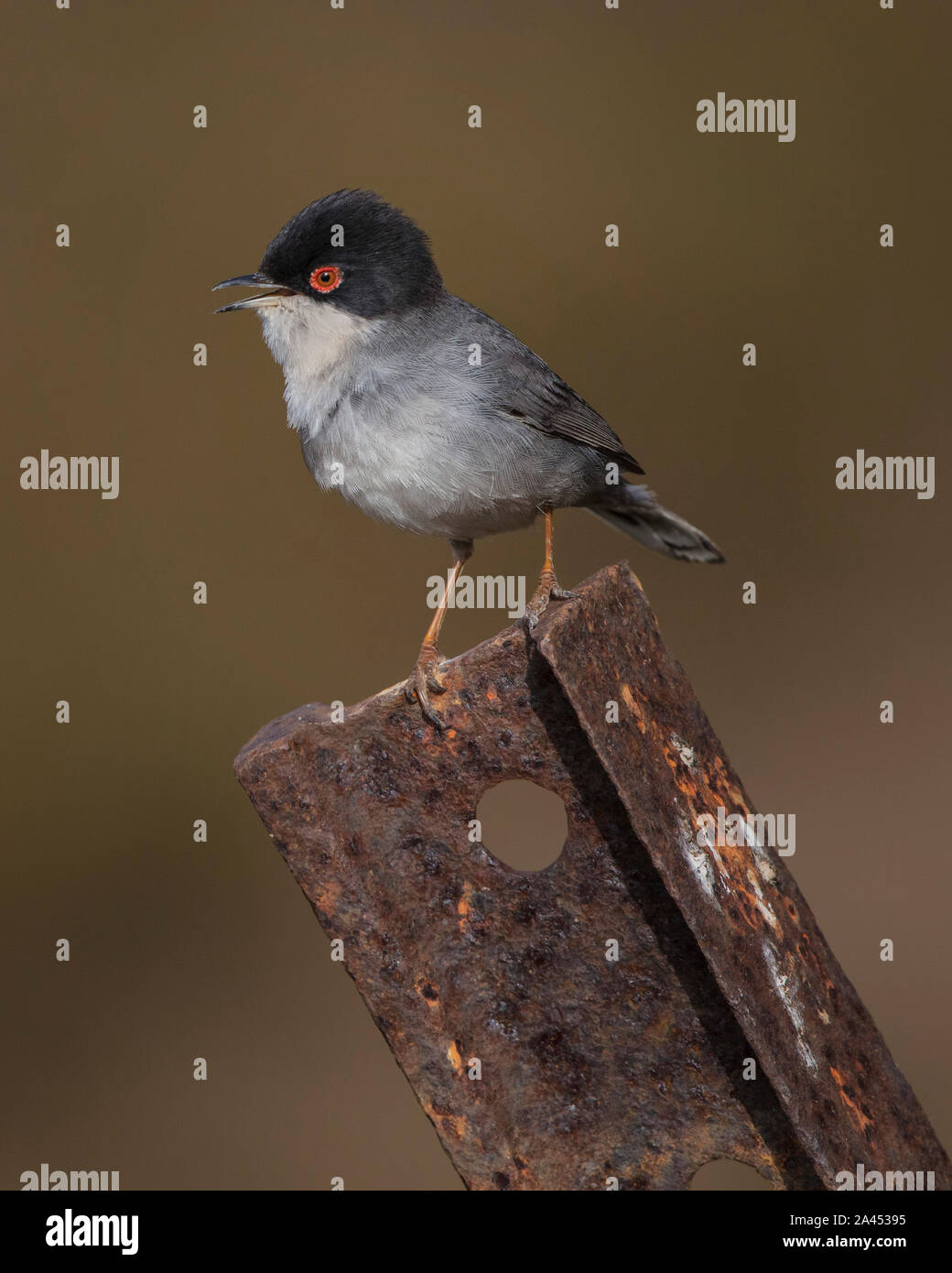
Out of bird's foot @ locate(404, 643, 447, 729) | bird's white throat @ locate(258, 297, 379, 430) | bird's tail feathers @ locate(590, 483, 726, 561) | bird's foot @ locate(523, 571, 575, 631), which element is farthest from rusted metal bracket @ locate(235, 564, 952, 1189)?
bird's tail feathers @ locate(590, 483, 726, 561)

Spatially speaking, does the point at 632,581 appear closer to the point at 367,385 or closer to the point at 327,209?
the point at 367,385

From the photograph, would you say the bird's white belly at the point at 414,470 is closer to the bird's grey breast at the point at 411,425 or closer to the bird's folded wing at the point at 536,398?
→ the bird's grey breast at the point at 411,425

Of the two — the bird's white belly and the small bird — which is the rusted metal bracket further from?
the bird's white belly

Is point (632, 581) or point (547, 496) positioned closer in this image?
point (632, 581)

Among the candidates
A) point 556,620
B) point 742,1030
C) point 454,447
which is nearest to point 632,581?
point 556,620

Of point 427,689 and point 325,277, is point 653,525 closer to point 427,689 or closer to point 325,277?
point 325,277

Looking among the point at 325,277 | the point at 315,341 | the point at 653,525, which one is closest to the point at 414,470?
the point at 315,341

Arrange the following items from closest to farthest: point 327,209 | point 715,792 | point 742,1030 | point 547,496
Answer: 1. point 742,1030
2. point 715,792
3. point 327,209
4. point 547,496
